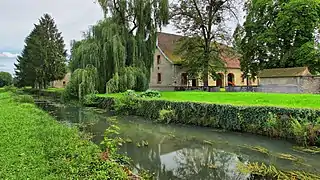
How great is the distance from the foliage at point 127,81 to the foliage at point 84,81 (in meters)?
1.28

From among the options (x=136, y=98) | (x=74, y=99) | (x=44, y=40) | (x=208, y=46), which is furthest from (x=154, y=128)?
(x=44, y=40)

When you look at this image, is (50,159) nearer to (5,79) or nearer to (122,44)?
(122,44)

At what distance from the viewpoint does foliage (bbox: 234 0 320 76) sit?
22578 millimetres

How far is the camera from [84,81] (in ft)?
69.3

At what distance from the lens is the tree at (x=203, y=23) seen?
Answer: 27.0m

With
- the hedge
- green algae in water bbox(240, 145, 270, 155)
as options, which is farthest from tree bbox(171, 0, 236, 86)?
green algae in water bbox(240, 145, 270, 155)

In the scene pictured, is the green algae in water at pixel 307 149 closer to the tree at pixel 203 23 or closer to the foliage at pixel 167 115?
the foliage at pixel 167 115

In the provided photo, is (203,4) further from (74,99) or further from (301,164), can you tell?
(301,164)

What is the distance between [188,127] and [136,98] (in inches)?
207

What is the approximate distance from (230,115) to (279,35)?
1516 cm

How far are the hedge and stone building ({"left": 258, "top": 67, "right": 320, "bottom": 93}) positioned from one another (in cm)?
997

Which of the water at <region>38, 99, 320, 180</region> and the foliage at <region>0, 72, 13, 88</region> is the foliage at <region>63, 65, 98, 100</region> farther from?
the foliage at <region>0, 72, 13, 88</region>

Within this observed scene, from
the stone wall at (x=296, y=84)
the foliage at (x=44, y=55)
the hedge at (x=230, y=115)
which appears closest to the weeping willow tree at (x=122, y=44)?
the hedge at (x=230, y=115)

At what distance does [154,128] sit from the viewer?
44.3 feet
